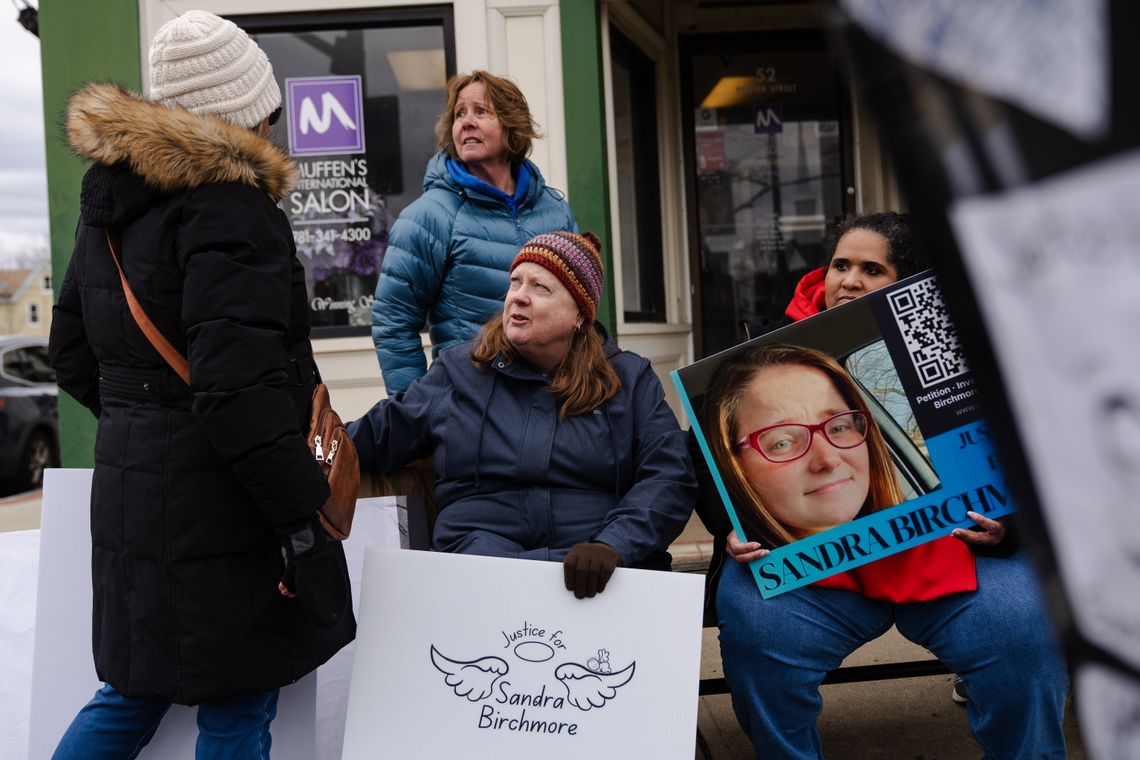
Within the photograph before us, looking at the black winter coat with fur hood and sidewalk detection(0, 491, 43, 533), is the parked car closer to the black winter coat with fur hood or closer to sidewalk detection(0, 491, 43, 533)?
sidewalk detection(0, 491, 43, 533)

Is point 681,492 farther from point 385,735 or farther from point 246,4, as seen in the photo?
point 246,4

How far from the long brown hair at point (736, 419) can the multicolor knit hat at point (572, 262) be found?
0.39 meters

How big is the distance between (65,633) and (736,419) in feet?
5.53

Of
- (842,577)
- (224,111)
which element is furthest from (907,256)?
(224,111)

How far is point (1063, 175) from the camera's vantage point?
48 centimetres

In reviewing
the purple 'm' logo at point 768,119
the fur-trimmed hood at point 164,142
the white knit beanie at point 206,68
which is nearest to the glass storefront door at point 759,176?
the purple 'm' logo at point 768,119

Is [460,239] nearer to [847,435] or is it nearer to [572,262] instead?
[572,262]

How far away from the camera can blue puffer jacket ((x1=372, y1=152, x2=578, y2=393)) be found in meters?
3.32

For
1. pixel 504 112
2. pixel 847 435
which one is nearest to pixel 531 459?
pixel 847 435

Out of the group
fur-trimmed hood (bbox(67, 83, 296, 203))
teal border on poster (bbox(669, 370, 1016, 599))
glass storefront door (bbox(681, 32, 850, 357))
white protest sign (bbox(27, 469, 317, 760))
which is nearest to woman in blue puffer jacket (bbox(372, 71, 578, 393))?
white protest sign (bbox(27, 469, 317, 760))

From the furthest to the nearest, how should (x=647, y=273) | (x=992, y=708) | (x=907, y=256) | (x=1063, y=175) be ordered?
1. (x=647, y=273)
2. (x=907, y=256)
3. (x=992, y=708)
4. (x=1063, y=175)

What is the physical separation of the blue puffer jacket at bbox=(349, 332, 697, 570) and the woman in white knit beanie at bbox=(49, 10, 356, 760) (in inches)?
14.9

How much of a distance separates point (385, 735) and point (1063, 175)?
2022mm

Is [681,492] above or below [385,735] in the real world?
above
